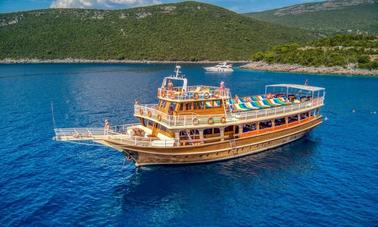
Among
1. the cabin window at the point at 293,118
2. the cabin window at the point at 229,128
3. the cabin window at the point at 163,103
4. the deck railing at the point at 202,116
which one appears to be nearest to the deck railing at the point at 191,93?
the cabin window at the point at 163,103

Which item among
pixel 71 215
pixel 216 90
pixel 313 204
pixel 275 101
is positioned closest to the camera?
pixel 71 215

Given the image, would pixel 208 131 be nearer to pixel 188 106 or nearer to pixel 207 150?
pixel 207 150

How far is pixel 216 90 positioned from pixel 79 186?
18.6 metres

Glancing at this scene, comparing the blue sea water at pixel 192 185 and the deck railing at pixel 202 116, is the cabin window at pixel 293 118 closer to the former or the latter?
the deck railing at pixel 202 116

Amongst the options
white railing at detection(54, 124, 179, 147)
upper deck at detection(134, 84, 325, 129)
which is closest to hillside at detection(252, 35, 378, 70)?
upper deck at detection(134, 84, 325, 129)

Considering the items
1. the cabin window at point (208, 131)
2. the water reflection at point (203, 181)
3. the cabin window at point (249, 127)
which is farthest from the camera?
the cabin window at point (249, 127)

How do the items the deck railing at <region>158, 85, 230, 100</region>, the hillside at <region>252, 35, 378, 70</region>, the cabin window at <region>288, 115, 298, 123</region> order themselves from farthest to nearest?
1. the hillside at <region>252, 35, 378, 70</region>
2. the cabin window at <region>288, 115, 298, 123</region>
3. the deck railing at <region>158, 85, 230, 100</region>

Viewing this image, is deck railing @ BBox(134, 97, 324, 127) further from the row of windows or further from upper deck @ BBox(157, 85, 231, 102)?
upper deck @ BBox(157, 85, 231, 102)

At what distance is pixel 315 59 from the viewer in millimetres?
157625

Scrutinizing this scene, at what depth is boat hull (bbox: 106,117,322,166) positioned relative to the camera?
3719 centimetres

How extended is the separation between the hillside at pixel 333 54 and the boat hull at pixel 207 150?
11562 cm

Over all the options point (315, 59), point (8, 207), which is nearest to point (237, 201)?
point (8, 207)

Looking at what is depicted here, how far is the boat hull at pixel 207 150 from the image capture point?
37.2 m

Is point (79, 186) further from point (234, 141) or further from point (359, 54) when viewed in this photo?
point (359, 54)
